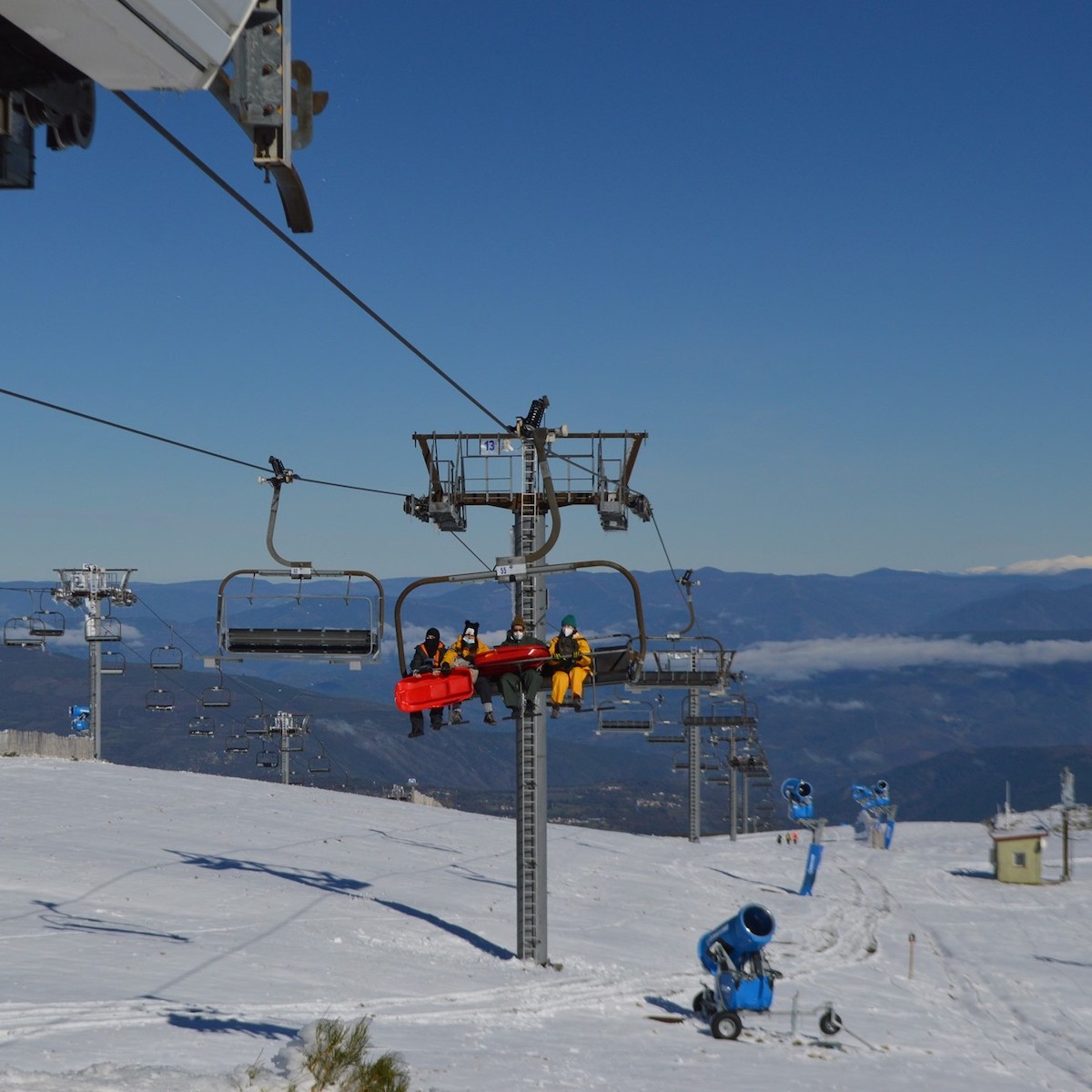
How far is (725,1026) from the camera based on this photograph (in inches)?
714

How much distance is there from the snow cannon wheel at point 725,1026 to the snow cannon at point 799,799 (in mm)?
21536

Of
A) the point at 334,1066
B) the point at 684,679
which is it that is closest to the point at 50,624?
the point at 684,679

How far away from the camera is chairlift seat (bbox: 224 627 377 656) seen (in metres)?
18.5

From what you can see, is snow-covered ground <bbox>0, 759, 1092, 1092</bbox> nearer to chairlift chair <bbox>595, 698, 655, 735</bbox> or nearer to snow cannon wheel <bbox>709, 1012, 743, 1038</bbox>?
snow cannon wheel <bbox>709, 1012, 743, 1038</bbox>

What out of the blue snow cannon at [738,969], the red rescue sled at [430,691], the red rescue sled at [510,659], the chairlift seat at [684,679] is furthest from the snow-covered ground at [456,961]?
the chairlift seat at [684,679]

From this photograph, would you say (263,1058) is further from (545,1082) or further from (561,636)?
(561,636)

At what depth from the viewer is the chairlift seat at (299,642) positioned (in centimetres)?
1850

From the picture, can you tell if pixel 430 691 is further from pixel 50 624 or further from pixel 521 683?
pixel 50 624

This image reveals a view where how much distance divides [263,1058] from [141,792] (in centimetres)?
2616

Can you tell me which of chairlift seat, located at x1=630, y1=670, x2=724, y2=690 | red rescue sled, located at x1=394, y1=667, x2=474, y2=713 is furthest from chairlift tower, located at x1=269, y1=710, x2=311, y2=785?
red rescue sled, located at x1=394, y1=667, x2=474, y2=713

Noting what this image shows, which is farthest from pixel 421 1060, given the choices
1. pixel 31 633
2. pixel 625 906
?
pixel 31 633

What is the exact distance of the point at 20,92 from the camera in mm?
4523

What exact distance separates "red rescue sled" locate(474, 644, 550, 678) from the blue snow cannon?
5.70 metres

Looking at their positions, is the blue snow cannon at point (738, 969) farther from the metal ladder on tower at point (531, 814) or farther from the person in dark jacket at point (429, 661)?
the person in dark jacket at point (429, 661)
